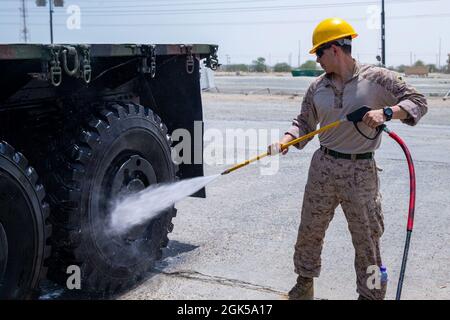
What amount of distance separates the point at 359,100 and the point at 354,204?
67 centimetres

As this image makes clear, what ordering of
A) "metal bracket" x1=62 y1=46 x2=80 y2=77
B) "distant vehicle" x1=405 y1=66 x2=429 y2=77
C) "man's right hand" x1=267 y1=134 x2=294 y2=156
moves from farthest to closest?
"distant vehicle" x1=405 y1=66 x2=429 y2=77 → "man's right hand" x1=267 y1=134 x2=294 y2=156 → "metal bracket" x1=62 y1=46 x2=80 y2=77

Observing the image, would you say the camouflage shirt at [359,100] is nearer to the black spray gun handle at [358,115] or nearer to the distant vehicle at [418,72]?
the black spray gun handle at [358,115]

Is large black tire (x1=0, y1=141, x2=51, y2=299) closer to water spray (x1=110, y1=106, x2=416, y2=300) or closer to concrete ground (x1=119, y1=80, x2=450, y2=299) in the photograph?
water spray (x1=110, y1=106, x2=416, y2=300)

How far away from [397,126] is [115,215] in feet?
37.9

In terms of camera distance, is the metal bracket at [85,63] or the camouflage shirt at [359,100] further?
the camouflage shirt at [359,100]

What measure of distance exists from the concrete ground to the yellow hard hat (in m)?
1.82

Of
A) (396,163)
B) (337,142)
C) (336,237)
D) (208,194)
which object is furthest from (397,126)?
(337,142)

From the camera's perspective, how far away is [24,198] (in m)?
3.39

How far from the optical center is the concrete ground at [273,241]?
4543 mm

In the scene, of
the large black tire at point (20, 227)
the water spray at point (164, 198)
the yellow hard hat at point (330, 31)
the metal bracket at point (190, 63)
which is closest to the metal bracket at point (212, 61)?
the metal bracket at point (190, 63)

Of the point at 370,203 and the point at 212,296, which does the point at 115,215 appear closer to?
the point at 212,296

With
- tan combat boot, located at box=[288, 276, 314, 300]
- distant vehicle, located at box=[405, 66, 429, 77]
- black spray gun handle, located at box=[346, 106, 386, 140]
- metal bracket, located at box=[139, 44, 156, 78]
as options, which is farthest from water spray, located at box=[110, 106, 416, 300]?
distant vehicle, located at box=[405, 66, 429, 77]

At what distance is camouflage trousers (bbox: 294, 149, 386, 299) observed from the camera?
3900 mm

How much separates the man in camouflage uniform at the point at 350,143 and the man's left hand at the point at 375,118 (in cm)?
9
